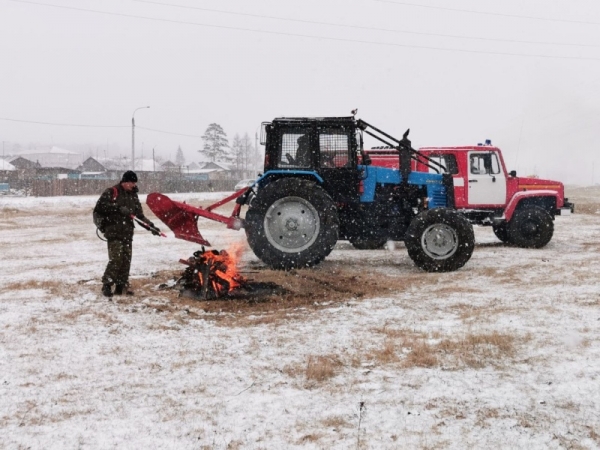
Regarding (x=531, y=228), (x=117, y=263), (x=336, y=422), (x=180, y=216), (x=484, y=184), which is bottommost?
(x=336, y=422)

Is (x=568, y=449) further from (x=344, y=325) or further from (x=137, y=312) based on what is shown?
(x=137, y=312)

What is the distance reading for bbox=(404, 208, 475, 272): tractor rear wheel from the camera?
891cm

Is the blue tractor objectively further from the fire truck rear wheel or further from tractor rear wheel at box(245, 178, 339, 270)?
the fire truck rear wheel

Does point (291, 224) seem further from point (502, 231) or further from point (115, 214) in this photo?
point (502, 231)

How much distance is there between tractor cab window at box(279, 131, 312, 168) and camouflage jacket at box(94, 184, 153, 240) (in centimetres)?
300

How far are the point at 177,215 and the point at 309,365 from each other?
5.01 metres

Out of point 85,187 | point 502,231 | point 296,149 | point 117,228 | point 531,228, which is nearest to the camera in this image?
point 117,228

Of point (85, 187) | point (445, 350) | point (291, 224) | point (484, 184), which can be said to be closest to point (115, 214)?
point (291, 224)

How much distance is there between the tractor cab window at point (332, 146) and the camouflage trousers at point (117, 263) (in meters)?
3.67

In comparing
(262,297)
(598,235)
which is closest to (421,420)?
(262,297)

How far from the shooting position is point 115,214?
716cm

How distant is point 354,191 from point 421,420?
6.09 metres

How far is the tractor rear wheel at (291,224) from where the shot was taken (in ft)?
28.6

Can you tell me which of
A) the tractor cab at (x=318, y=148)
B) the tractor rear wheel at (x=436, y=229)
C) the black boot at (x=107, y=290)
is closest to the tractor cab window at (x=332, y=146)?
the tractor cab at (x=318, y=148)
